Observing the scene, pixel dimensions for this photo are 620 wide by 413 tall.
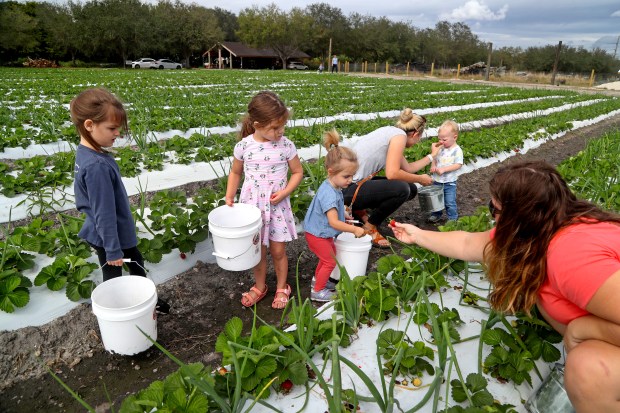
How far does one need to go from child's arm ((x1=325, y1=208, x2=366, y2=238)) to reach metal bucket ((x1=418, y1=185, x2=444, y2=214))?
1.67 metres

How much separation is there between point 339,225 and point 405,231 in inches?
16.6

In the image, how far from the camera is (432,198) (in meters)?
3.81

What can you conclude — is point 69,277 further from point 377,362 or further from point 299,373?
point 377,362

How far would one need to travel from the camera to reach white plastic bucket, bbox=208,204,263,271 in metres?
2.20

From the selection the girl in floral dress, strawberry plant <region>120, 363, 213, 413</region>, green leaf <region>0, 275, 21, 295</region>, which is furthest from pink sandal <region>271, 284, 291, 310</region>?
green leaf <region>0, 275, 21, 295</region>

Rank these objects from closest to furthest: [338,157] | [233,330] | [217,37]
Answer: [233,330] → [338,157] → [217,37]

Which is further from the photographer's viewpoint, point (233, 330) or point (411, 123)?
point (411, 123)

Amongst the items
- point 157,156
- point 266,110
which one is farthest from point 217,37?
point 266,110

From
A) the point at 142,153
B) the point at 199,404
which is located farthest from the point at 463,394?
the point at 142,153

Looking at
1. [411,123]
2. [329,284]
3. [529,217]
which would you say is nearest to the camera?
[529,217]

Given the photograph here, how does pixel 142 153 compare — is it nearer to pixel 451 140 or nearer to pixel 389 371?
pixel 451 140

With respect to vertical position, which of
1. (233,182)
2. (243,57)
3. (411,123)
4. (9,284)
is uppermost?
(243,57)

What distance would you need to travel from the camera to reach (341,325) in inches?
73.4

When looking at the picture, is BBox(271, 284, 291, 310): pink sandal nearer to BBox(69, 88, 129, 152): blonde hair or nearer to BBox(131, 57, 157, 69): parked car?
BBox(69, 88, 129, 152): blonde hair
